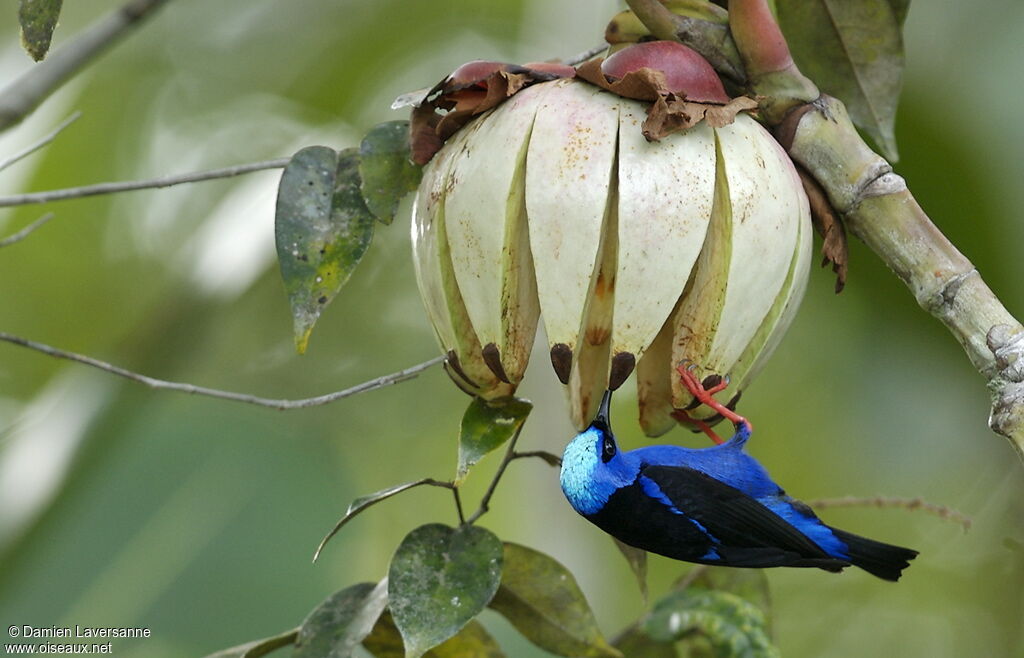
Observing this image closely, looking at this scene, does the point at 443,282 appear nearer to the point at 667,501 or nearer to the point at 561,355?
the point at 561,355

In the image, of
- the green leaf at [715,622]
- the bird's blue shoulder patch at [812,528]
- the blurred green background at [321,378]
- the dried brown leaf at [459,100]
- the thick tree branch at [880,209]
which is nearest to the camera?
the thick tree branch at [880,209]

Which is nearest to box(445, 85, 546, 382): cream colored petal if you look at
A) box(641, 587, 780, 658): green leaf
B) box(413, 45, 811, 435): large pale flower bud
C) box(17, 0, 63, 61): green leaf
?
box(413, 45, 811, 435): large pale flower bud

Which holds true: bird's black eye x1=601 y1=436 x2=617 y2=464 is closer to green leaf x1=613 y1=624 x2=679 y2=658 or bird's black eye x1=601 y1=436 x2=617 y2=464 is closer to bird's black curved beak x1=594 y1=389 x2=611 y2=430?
bird's black curved beak x1=594 y1=389 x2=611 y2=430

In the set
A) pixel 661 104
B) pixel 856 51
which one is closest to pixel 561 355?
pixel 661 104

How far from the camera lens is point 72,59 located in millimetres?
1469

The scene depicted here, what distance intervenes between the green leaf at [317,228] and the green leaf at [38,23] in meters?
0.25

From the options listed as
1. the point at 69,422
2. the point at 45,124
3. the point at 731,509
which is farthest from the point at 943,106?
the point at 45,124

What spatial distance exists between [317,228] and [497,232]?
28cm

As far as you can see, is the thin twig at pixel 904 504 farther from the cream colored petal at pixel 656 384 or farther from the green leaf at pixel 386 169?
the green leaf at pixel 386 169

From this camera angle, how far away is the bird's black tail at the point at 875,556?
1194 mm

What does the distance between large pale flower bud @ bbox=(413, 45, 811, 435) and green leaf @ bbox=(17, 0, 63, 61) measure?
14.8 inches

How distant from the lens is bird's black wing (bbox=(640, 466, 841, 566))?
1.18 metres

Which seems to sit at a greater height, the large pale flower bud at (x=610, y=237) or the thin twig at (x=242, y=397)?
the large pale flower bud at (x=610, y=237)

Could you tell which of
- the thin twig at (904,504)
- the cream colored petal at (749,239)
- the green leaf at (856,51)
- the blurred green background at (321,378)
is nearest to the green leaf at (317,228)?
the cream colored petal at (749,239)
